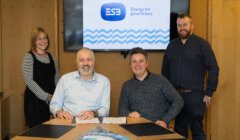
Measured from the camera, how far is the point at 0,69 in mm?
4145

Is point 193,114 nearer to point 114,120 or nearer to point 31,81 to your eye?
point 114,120

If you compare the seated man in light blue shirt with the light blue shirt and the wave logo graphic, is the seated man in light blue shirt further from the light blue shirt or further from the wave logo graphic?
the wave logo graphic

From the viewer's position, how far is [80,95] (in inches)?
114

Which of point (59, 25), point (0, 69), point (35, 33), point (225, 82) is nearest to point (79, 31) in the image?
point (59, 25)

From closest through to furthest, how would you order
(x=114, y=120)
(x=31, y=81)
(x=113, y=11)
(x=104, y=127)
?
(x=104, y=127) → (x=114, y=120) → (x=31, y=81) → (x=113, y=11)

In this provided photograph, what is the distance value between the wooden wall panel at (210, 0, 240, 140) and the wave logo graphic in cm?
65

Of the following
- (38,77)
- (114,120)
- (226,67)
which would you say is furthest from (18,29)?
(226,67)

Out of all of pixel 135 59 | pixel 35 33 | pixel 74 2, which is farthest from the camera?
pixel 74 2

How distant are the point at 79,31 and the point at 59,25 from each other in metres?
0.26

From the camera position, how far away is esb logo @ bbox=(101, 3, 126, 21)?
397cm

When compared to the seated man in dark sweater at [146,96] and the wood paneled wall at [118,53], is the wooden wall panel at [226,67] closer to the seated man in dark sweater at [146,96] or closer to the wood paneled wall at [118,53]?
the wood paneled wall at [118,53]

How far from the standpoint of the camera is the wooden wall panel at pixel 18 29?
13.4ft

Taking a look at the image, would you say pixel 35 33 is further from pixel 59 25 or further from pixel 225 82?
pixel 225 82

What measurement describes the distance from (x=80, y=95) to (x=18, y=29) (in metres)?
1.67
